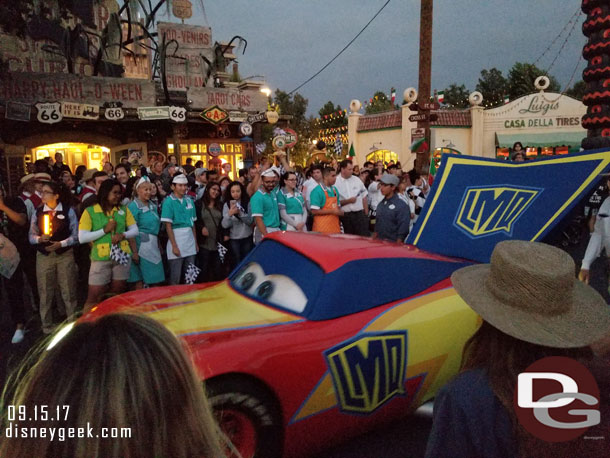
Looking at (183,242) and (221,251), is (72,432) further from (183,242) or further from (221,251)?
(221,251)

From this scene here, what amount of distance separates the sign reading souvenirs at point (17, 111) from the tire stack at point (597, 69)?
13.8 metres

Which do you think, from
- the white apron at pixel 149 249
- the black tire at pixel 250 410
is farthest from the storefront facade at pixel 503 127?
the black tire at pixel 250 410

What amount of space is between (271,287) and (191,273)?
9.28ft

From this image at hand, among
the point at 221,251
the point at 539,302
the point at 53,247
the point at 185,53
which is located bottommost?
the point at 221,251

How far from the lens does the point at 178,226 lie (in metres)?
5.59

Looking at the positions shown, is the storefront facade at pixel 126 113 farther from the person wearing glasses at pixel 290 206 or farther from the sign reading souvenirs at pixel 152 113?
the person wearing glasses at pixel 290 206

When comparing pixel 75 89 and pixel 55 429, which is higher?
pixel 75 89

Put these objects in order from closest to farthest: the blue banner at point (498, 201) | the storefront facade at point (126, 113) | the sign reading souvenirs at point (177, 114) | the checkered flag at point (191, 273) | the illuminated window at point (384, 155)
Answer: the blue banner at point (498, 201) < the checkered flag at point (191, 273) < the storefront facade at point (126, 113) < the sign reading souvenirs at point (177, 114) < the illuminated window at point (384, 155)

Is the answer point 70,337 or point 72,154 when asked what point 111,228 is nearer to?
point 70,337

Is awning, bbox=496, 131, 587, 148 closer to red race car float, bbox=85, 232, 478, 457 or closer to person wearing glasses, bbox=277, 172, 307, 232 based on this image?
person wearing glasses, bbox=277, 172, 307, 232

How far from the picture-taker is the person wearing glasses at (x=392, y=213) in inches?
225

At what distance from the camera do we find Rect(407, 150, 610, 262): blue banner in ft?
12.0

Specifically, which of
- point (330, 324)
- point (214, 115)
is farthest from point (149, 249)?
point (214, 115)

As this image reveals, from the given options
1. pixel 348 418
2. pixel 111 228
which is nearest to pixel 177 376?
pixel 348 418
